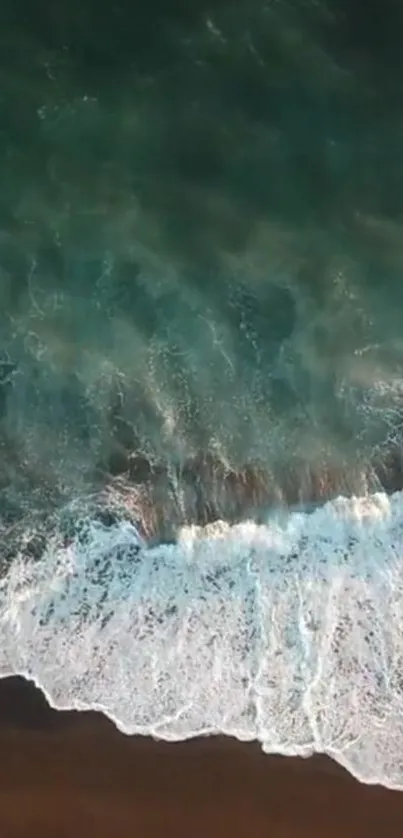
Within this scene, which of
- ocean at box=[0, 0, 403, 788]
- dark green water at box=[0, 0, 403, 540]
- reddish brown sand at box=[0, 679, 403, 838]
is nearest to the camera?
reddish brown sand at box=[0, 679, 403, 838]

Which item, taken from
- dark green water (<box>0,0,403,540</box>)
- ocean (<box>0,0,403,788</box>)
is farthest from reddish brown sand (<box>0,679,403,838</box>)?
dark green water (<box>0,0,403,540</box>)

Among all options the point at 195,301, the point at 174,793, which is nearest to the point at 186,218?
the point at 195,301

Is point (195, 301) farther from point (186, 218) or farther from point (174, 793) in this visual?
point (174, 793)

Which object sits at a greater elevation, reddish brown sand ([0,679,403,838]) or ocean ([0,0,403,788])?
ocean ([0,0,403,788])

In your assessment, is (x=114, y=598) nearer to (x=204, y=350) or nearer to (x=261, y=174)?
(x=204, y=350)

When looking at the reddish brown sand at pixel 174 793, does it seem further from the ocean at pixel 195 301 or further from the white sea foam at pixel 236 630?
the ocean at pixel 195 301

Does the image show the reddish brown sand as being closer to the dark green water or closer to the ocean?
the ocean
